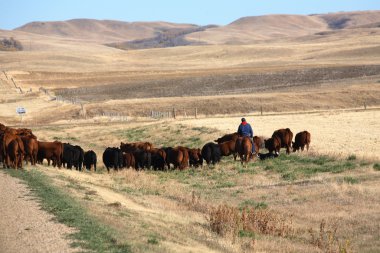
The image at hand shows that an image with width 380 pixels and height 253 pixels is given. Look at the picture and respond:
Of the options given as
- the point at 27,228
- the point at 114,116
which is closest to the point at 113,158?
the point at 27,228

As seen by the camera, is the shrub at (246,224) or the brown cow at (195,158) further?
the brown cow at (195,158)

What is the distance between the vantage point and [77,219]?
45.8 ft

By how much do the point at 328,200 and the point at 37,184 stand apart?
317 inches

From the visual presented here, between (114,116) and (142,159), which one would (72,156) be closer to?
(142,159)

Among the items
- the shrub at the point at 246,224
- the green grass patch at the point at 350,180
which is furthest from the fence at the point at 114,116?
the shrub at the point at 246,224

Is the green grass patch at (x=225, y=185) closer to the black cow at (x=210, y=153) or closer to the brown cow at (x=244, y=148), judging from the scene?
the brown cow at (x=244, y=148)

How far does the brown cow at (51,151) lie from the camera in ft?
84.0

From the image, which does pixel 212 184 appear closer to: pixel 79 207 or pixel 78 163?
pixel 78 163

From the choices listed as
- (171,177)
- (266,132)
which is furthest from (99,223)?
(266,132)

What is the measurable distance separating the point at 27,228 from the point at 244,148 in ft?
50.2

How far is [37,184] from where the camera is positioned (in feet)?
60.5

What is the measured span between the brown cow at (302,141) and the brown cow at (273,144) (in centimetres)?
81

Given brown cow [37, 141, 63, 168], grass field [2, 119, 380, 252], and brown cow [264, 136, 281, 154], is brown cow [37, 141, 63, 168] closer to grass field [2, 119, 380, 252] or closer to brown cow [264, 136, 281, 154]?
grass field [2, 119, 380, 252]

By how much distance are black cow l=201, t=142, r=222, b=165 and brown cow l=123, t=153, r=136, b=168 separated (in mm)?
2852
